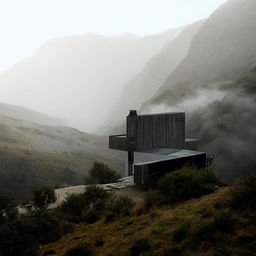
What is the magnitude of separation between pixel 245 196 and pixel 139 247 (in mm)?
4005

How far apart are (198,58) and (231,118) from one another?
4453cm

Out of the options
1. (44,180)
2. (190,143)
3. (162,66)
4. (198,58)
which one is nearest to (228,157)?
(44,180)

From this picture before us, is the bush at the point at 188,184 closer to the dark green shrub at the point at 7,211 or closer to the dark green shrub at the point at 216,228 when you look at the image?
the dark green shrub at the point at 216,228

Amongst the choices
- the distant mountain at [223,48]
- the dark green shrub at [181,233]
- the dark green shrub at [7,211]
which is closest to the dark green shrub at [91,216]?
the dark green shrub at [7,211]

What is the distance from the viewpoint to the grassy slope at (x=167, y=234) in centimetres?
833

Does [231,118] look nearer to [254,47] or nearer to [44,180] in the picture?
[254,47]

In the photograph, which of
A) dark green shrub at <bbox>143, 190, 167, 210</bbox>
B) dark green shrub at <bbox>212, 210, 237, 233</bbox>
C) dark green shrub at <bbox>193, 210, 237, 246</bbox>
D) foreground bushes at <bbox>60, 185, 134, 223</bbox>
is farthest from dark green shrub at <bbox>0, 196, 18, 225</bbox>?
dark green shrub at <bbox>212, 210, 237, 233</bbox>

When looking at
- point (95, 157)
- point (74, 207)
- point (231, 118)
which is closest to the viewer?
point (74, 207)

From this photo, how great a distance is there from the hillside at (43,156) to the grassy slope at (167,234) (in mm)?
43469

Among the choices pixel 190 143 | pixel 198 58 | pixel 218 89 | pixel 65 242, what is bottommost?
pixel 65 242

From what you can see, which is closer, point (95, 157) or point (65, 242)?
point (65, 242)

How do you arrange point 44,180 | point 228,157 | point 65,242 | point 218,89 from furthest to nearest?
point 218,89 → point 228,157 → point 44,180 → point 65,242

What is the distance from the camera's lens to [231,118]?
80812 millimetres

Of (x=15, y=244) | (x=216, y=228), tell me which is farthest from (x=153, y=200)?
(x=15, y=244)
